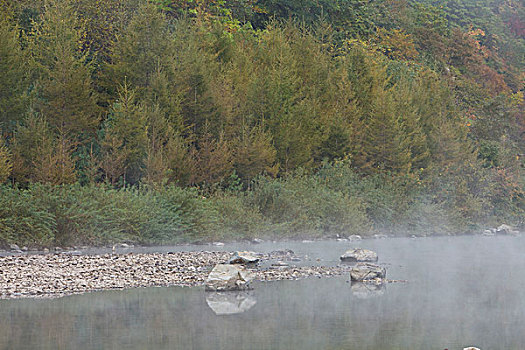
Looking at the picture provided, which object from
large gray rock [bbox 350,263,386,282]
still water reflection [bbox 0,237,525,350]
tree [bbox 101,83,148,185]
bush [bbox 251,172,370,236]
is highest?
tree [bbox 101,83,148,185]

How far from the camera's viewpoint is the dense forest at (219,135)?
23922 mm

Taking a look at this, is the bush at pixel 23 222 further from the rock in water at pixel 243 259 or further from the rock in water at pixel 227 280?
the rock in water at pixel 227 280

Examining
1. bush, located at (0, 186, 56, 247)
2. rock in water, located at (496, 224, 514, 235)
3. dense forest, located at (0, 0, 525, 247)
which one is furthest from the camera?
rock in water, located at (496, 224, 514, 235)

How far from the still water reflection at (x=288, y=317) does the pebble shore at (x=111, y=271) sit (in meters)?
0.78

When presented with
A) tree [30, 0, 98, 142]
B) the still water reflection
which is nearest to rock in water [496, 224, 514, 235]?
tree [30, 0, 98, 142]

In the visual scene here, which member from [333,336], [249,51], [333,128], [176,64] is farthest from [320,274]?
[249,51]

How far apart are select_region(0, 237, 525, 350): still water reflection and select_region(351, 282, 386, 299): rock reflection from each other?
2 centimetres

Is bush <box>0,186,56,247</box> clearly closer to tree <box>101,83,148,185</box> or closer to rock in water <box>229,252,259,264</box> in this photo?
tree <box>101,83,148,185</box>

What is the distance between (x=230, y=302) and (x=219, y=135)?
1764 centimetres

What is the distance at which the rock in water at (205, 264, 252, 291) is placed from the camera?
524 inches

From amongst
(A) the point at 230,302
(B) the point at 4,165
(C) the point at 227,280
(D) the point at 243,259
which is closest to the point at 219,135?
(B) the point at 4,165

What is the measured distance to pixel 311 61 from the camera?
36406 mm

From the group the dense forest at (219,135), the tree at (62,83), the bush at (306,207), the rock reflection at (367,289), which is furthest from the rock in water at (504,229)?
the rock reflection at (367,289)

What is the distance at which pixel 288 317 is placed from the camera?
1082 cm
